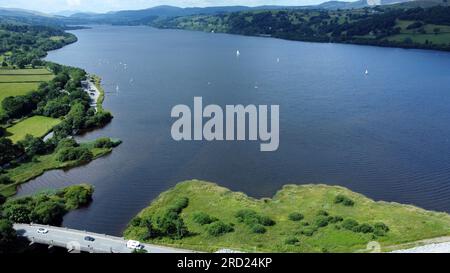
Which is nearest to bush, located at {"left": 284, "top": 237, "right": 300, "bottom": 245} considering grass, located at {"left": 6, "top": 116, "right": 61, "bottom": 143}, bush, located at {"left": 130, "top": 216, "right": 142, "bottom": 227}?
bush, located at {"left": 130, "top": 216, "right": 142, "bottom": 227}

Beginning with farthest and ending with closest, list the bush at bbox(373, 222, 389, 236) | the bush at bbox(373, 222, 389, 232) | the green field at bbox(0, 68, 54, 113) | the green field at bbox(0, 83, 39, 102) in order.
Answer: the green field at bbox(0, 68, 54, 113) < the green field at bbox(0, 83, 39, 102) < the bush at bbox(373, 222, 389, 232) < the bush at bbox(373, 222, 389, 236)

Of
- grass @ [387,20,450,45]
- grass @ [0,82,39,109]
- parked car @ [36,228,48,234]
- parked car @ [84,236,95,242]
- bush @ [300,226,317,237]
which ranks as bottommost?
bush @ [300,226,317,237]

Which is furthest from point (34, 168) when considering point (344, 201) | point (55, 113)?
point (344, 201)

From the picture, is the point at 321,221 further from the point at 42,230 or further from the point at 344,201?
the point at 42,230

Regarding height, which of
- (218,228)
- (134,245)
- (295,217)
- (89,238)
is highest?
(134,245)

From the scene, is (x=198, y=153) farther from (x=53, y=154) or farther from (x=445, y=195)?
(x=445, y=195)

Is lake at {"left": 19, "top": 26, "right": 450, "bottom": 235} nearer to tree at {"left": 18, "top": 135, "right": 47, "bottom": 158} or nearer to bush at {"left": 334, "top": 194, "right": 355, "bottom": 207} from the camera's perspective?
bush at {"left": 334, "top": 194, "right": 355, "bottom": 207}

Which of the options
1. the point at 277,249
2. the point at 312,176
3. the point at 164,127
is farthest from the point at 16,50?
the point at 277,249
